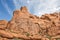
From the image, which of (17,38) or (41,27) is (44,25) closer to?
(41,27)

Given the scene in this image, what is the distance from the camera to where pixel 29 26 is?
70.1 meters

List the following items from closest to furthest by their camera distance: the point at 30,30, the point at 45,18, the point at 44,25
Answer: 1. the point at 30,30
2. the point at 44,25
3. the point at 45,18

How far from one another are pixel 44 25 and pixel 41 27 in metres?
1.67

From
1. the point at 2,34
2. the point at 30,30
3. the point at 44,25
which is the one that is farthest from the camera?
the point at 44,25

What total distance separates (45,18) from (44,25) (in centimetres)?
555

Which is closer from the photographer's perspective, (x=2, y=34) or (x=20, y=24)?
(x=2, y=34)

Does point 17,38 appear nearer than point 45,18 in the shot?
Yes

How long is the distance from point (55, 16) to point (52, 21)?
4.80 meters

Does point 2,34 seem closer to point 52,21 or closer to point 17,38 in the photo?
point 17,38

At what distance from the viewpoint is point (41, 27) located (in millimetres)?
72688

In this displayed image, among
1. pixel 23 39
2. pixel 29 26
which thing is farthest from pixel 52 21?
pixel 23 39

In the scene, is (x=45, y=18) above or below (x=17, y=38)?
above

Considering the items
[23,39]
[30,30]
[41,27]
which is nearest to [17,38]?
[23,39]

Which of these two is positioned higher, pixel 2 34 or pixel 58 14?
pixel 58 14
